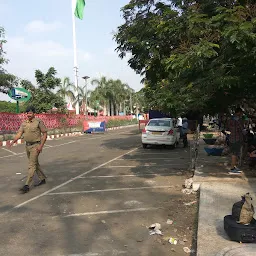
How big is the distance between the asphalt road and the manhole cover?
74 centimetres

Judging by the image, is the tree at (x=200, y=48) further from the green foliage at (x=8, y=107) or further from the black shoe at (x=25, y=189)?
the green foliage at (x=8, y=107)

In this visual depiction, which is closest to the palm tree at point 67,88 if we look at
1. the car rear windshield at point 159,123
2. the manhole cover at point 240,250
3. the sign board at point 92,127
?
the sign board at point 92,127

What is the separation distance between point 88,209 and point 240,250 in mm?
2899

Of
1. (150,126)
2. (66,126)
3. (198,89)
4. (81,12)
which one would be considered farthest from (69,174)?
(81,12)

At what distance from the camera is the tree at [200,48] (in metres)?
5.26

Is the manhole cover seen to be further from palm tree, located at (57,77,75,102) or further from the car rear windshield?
palm tree, located at (57,77,75,102)

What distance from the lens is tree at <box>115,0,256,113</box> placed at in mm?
5258

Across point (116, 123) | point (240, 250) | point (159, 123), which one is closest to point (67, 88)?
point (116, 123)

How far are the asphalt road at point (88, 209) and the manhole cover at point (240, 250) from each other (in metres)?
0.74

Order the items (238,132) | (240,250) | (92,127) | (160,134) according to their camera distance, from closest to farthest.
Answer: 1. (240,250)
2. (238,132)
3. (160,134)
4. (92,127)

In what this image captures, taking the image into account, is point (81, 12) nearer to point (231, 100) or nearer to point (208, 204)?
point (231, 100)

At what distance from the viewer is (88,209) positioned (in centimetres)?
578

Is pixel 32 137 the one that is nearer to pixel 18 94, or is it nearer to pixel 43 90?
pixel 18 94

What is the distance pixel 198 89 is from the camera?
22.2ft
